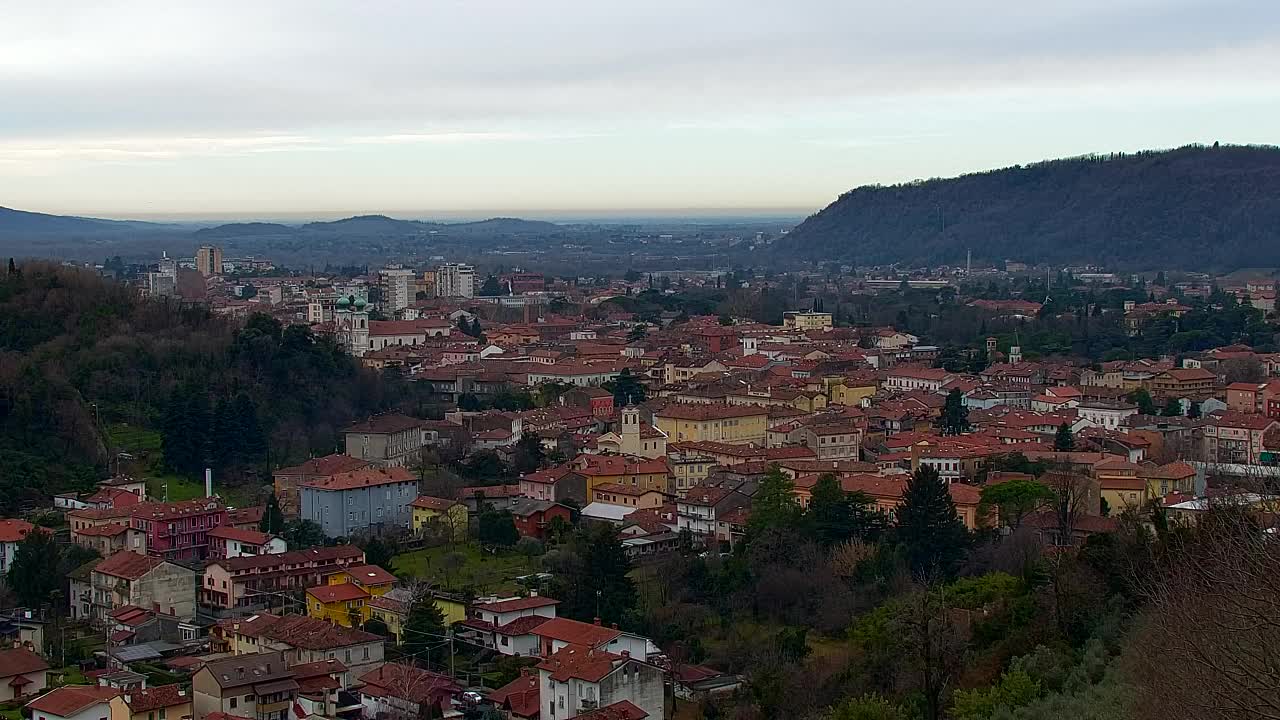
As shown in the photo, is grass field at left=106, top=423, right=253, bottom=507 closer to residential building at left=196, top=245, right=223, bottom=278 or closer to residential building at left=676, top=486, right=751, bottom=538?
residential building at left=676, top=486, right=751, bottom=538

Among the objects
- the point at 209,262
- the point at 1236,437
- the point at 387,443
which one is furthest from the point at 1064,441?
the point at 209,262

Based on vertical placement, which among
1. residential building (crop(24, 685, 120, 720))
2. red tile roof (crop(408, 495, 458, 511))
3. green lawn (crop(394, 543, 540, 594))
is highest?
red tile roof (crop(408, 495, 458, 511))

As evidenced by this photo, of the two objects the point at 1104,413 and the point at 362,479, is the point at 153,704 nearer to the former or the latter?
the point at 362,479

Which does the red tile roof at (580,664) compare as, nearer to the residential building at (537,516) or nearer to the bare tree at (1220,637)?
the bare tree at (1220,637)

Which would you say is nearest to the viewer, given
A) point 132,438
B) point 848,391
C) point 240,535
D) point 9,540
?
point 9,540

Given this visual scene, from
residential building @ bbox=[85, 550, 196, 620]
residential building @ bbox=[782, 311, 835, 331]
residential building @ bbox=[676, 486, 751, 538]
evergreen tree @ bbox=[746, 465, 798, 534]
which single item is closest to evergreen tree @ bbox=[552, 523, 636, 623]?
evergreen tree @ bbox=[746, 465, 798, 534]
